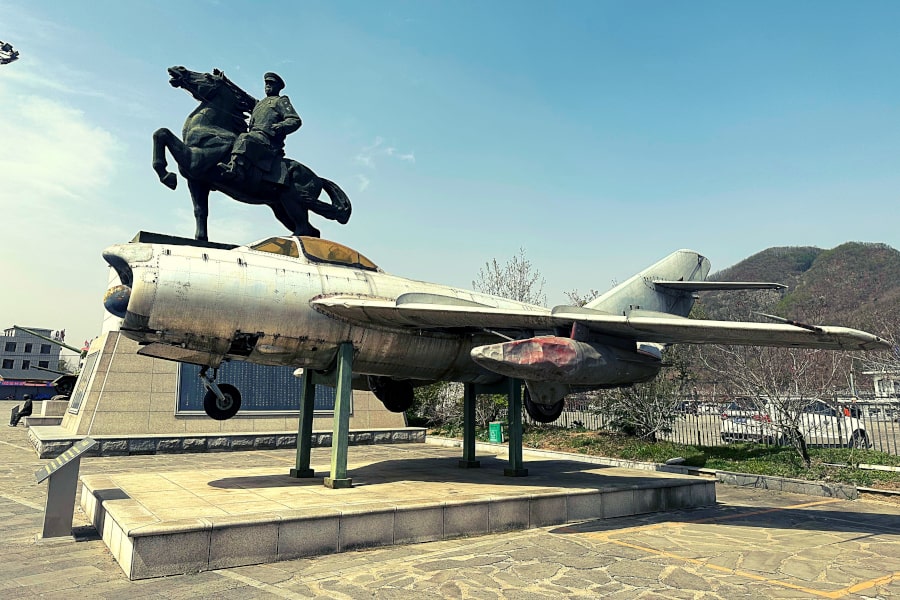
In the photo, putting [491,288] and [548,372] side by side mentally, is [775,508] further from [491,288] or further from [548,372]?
[491,288]

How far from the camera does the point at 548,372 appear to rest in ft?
29.6

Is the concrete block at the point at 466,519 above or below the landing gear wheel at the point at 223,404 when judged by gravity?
below

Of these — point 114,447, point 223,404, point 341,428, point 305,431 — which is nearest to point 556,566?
point 341,428

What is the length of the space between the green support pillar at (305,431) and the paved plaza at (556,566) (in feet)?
12.1

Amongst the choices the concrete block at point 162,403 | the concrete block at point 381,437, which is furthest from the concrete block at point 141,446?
the concrete block at point 381,437

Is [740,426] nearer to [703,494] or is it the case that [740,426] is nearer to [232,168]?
[703,494]

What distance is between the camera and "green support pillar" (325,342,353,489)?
31.5 feet

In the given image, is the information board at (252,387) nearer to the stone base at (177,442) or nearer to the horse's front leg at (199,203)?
the stone base at (177,442)

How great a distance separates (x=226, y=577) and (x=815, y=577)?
24.0ft

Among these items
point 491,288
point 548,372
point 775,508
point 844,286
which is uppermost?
point 844,286

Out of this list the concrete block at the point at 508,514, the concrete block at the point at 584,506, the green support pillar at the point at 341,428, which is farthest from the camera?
the concrete block at the point at 584,506

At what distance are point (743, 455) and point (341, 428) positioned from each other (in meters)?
14.5

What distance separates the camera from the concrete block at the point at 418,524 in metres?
8.05

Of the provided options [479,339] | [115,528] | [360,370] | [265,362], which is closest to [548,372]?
[479,339]
